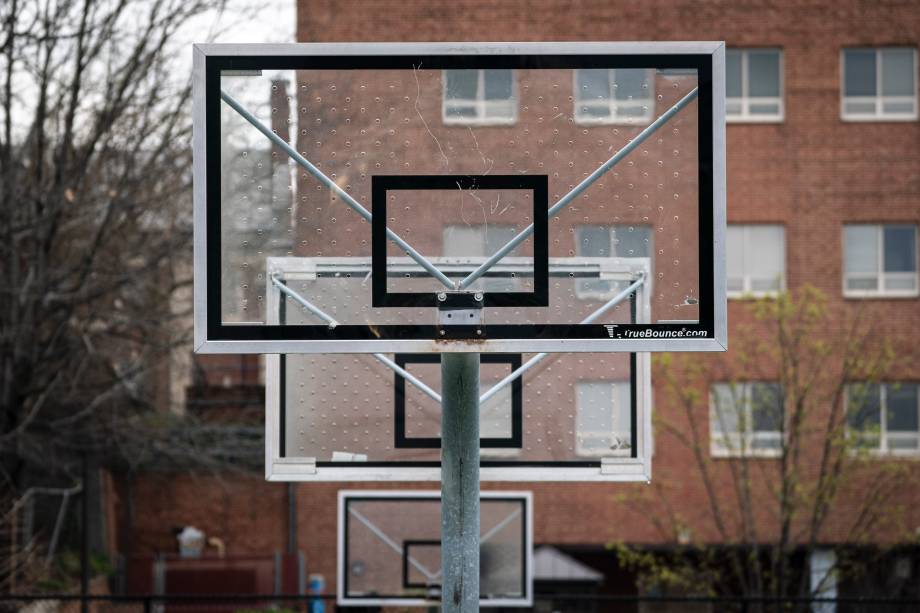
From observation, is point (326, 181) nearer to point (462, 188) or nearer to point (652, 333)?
point (462, 188)

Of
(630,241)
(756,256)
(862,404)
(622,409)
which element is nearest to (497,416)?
(622,409)

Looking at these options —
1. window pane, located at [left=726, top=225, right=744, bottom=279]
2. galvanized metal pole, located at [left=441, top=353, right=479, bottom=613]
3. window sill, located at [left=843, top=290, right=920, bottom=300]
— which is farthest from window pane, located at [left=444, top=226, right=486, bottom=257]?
window sill, located at [left=843, top=290, right=920, bottom=300]

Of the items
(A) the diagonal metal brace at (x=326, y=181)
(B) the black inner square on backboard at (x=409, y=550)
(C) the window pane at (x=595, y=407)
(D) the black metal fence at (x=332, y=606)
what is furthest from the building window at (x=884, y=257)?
(A) the diagonal metal brace at (x=326, y=181)

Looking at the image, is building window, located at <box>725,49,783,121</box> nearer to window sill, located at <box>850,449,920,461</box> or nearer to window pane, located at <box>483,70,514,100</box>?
window sill, located at <box>850,449,920,461</box>

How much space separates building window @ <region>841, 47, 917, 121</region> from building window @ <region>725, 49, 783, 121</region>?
1.30 m

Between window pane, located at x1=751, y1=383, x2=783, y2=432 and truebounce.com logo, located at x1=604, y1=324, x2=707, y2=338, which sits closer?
truebounce.com logo, located at x1=604, y1=324, x2=707, y2=338

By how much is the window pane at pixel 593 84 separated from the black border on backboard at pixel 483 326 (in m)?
0.04

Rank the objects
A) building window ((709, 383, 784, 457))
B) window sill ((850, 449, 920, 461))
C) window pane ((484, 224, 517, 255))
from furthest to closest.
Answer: window sill ((850, 449, 920, 461)) < building window ((709, 383, 784, 457)) < window pane ((484, 224, 517, 255))

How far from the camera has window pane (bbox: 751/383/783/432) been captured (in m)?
20.7

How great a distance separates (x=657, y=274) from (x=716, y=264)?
1.09 ft

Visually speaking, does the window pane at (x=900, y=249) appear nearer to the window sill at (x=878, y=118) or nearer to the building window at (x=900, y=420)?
the window sill at (x=878, y=118)

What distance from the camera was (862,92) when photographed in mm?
25312

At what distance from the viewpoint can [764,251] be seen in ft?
82.1

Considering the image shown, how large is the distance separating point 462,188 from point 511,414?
11.5 feet
